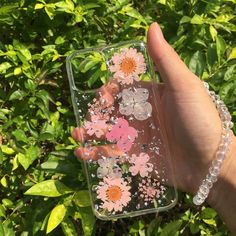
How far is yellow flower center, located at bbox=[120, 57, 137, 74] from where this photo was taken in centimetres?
207

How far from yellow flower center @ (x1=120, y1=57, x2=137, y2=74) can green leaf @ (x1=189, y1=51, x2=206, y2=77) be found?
0.63 feet

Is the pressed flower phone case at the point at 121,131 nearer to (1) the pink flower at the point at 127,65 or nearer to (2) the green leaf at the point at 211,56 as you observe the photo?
(1) the pink flower at the point at 127,65

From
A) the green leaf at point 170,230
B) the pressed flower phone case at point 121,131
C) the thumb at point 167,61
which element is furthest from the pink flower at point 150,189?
the thumb at point 167,61

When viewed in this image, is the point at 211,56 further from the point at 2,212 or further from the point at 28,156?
the point at 2,212

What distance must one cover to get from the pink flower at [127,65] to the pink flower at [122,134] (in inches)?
5.7

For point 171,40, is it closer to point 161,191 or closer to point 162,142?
point 162,142

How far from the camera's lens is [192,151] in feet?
6.63

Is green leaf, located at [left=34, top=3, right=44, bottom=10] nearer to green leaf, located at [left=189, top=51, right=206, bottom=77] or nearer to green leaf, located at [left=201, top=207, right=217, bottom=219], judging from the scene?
green leaf, located at [left=189, top=51, right=206, bottom=77]

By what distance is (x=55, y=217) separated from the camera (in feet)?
6.14

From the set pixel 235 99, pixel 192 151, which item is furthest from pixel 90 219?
pixel 235 99

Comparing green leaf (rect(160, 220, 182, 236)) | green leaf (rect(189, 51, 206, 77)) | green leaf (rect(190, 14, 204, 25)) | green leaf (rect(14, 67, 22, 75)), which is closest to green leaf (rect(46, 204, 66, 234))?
green leaf (rect(160, 220, 182, 236))

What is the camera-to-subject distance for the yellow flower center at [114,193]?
2.01m

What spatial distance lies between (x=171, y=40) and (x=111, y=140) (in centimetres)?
42

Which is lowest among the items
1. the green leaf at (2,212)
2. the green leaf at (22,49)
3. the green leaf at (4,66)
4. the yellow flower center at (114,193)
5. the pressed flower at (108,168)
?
the green leaf at (2,212)
